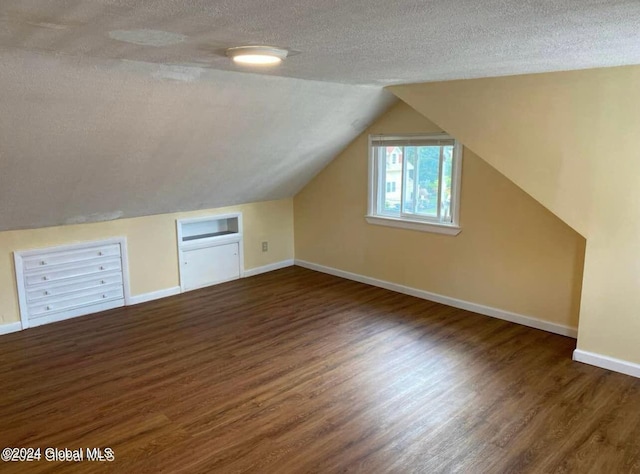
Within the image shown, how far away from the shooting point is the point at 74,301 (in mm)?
4340

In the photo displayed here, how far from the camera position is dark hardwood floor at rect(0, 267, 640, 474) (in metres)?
2.43

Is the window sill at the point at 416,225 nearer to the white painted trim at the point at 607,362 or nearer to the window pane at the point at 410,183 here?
the window pane at the point at 410,183

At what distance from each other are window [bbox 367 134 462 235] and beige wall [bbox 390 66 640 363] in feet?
2.99

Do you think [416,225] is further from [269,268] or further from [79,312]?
[79,312]

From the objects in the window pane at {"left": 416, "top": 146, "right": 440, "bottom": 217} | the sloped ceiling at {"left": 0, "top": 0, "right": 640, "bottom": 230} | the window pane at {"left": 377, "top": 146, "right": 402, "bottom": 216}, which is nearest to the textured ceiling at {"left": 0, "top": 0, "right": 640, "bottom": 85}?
the sloped ceiling at {"left": 0, "top": 0, "right": 640, "bottom": 230}

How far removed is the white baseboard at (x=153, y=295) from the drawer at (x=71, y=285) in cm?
24

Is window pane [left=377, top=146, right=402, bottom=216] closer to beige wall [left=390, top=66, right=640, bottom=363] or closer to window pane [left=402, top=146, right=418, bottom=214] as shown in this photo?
window pane [left=402, top=146, right=418, bottom=214]

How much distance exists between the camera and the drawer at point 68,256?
4046 millimetres

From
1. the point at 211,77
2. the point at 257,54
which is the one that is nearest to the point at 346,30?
the point at 257,54

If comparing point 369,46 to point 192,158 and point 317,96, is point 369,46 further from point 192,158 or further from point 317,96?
point 192,158

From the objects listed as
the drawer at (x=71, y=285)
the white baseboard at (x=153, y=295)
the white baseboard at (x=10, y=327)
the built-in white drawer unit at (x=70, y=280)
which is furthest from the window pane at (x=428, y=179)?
the white baseboard at (x=10, y=327)

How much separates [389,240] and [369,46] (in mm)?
3024

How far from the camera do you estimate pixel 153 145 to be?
3.64 meters

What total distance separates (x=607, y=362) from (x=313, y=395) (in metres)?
2.05
